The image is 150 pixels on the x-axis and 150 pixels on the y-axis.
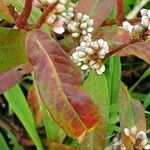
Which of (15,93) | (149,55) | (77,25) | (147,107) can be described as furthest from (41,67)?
(147,107)

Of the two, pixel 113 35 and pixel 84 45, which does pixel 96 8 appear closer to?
pixel 113 35

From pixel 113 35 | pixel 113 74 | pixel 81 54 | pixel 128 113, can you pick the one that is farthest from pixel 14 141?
pixel 81 54

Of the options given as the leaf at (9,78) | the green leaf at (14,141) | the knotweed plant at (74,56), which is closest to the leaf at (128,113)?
the knotweed plant at (74,56)

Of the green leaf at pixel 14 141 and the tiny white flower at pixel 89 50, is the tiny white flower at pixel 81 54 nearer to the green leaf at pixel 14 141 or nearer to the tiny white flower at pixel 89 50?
the tiny white flower at pixel 89 50

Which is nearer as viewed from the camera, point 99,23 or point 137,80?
point 99,23

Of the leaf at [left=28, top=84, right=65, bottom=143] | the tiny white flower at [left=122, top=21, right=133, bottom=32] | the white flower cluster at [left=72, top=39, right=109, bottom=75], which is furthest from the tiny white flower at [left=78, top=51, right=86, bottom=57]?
the leaf at [left=28, top=84, right=65, bottom=143]

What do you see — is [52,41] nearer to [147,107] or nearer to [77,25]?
[77,25]
